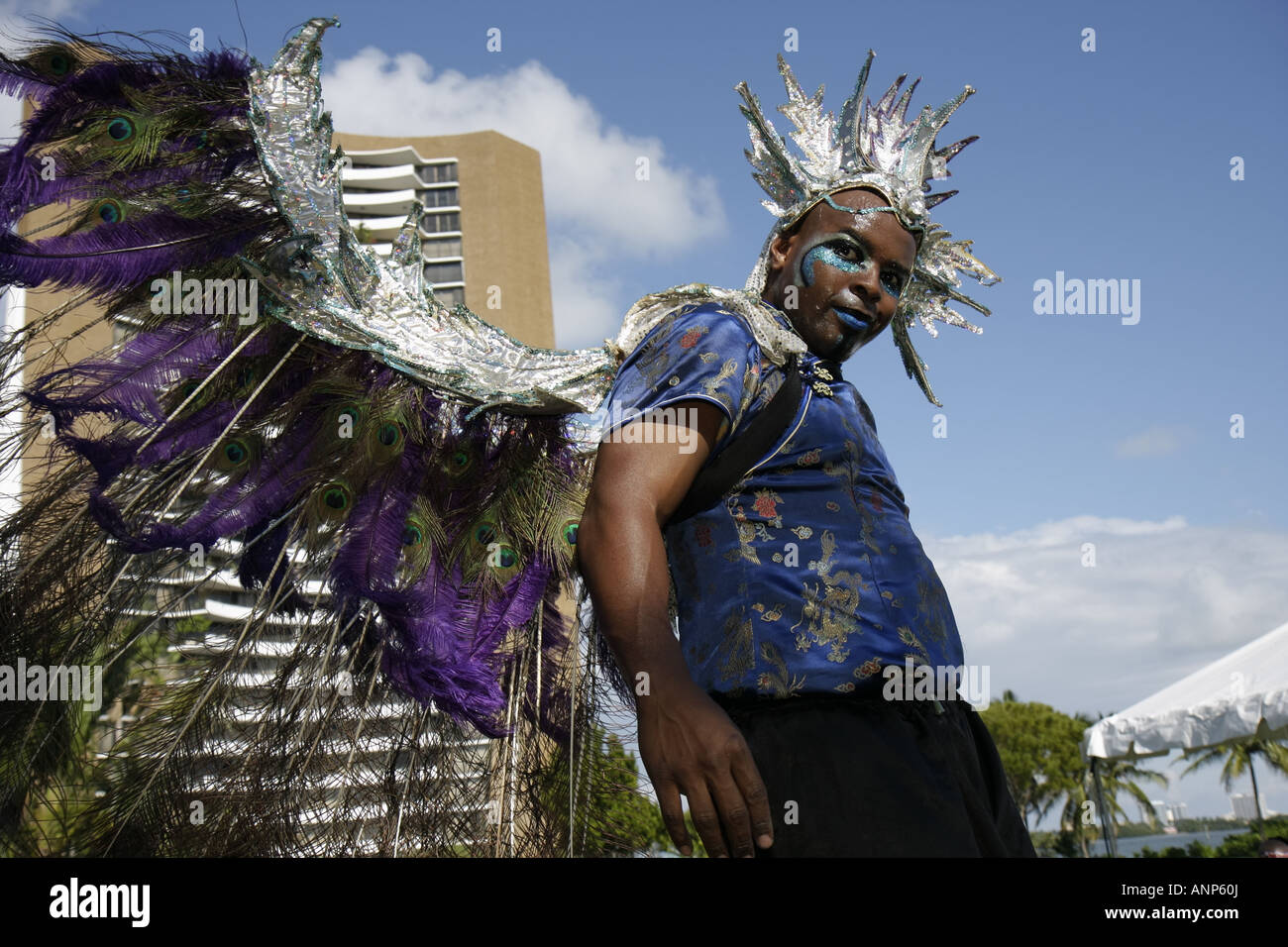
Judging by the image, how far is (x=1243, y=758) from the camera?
17375mm

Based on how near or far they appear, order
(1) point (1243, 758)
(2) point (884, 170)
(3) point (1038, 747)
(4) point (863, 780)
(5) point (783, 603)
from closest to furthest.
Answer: (4) point (863, 780) < (5) point (783, 603) < (2) point (884, 170) < (1) point (1243, 758) < (3) point (1038, 747)

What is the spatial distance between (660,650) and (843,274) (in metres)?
1.07

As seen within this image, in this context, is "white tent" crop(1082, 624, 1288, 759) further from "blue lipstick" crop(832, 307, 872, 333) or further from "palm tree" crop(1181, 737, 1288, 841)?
"blue lipstick" crop(832, 307, 872, 333)

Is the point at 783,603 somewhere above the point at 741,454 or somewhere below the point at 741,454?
below

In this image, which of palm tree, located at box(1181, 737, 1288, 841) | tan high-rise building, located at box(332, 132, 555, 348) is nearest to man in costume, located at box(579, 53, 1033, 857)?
palm tree, located at box(1181, 737, 1288, 841)

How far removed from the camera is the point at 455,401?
3.15 m

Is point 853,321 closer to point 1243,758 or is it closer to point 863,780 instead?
point 863,780

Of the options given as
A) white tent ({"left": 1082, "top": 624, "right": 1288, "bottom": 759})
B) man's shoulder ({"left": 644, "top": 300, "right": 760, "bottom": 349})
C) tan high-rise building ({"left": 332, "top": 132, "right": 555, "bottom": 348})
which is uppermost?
tan high-rise building ({"left": 332, "top": 132, "right": 555, "bottom": 348})

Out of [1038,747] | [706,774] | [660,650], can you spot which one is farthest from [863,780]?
[1038,747]

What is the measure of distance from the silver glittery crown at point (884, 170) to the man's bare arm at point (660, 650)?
3.00 ft

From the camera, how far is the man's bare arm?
1.58 metres

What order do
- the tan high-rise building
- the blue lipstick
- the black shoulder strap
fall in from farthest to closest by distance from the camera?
the tan high-rise building → the blue lipstick → the black shoulder strap
